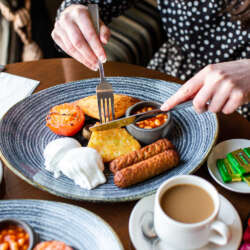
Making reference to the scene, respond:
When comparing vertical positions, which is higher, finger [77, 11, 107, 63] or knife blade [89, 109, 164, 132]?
finger [77, 11, 107, 63]

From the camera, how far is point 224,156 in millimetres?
1091

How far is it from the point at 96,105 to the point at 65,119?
0.15m

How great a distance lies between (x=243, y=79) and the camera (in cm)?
108

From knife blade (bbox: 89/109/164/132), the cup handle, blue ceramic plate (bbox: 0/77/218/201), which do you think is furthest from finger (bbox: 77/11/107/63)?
the cup handle

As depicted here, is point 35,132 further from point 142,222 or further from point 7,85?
point 142,222

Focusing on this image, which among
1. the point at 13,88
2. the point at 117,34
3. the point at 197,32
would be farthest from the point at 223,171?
the point at 117,34

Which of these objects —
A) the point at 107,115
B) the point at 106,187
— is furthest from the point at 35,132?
the point at 106,187

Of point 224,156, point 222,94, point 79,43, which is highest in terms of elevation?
point 79,43

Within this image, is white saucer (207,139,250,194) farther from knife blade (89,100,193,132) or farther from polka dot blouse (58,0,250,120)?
polka dot blouse (58,0,250,120)

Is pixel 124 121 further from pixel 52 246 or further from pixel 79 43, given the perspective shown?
pixel 52 246

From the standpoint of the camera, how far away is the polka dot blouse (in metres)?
1.49

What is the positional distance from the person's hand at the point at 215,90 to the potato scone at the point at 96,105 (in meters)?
0.24

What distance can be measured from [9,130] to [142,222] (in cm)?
63

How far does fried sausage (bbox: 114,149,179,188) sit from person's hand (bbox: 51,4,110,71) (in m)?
0.47
